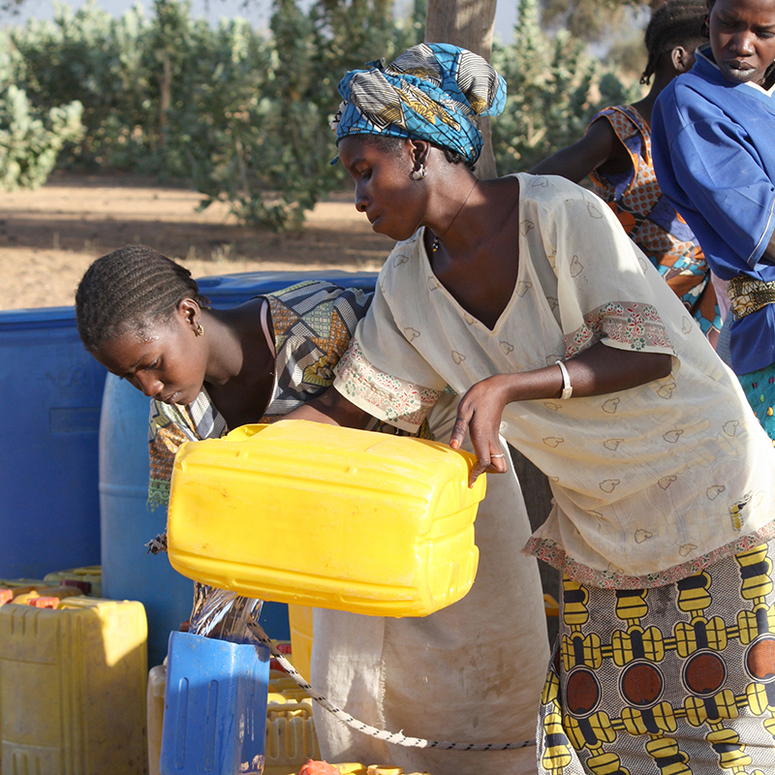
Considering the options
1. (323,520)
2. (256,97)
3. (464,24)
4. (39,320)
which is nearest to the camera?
(323,520)

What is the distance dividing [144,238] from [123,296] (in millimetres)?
9755

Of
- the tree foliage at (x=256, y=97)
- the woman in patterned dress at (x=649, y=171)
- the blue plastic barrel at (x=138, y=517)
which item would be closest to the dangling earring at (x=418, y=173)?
the woman in patterned dress at (x=649, y=171)

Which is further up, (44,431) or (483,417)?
(483,417)

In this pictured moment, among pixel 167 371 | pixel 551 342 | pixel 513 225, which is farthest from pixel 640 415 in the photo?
pixel 167 371

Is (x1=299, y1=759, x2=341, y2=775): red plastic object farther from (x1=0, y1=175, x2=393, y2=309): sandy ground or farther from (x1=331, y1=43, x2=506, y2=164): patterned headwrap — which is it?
(x1=0, y1=175, x2=393, y2=309): sandy ground

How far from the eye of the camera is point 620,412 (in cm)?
189

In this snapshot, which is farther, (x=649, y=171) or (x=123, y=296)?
(x=649, y=171)

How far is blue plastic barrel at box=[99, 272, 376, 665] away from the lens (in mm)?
2955

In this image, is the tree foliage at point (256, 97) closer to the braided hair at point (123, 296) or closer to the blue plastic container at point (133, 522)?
the blue plastic container at point (133, 522)

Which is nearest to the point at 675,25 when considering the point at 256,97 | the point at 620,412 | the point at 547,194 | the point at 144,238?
the point at 547,194

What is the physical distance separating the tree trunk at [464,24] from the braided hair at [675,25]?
1.76ft

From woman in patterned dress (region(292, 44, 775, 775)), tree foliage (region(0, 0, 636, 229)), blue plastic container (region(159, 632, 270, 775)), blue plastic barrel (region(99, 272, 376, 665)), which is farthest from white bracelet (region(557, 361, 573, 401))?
tree foliage (region(0, 0, 636, 229))

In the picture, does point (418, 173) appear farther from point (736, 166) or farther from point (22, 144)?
point (22, 144)

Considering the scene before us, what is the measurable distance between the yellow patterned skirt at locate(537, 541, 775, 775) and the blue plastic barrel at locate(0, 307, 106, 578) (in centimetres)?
190
